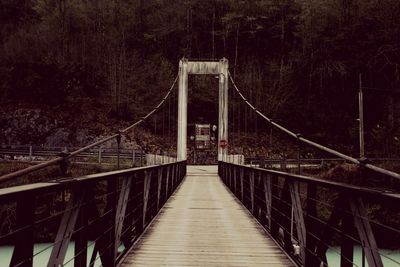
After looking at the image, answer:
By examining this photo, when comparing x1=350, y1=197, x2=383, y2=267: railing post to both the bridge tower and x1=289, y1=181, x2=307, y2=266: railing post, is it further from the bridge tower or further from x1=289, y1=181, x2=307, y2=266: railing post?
the bridge tower

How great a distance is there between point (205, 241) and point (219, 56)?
34.0 metres

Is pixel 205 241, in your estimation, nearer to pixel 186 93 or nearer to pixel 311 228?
pixel 311 228

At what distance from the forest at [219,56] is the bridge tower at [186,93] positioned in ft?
27.1

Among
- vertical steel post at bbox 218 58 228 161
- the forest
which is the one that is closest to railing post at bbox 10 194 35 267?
vertical steel post at bbox 218 58 228 161

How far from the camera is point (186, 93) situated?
1988cm

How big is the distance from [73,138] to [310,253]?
23249 mm

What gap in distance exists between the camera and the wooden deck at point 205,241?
3496mm

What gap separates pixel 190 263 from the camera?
3.41 m

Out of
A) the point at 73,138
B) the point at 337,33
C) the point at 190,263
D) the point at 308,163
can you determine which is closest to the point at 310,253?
the point at 190,263

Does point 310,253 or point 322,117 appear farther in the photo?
point 322,117

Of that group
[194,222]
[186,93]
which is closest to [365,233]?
[194,222]

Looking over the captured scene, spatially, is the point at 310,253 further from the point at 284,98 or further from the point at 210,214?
the point at 284,98

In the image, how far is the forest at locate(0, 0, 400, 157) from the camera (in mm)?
26359

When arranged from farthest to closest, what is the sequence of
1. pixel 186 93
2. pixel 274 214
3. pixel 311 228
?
pixel 186 93 → pixel 274 214 → pixel 311 228
